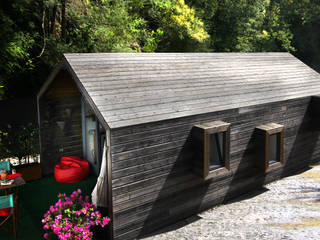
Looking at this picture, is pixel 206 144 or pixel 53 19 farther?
pixel 53 19

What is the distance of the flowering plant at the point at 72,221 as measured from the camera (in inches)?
225

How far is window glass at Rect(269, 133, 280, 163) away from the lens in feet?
29.9

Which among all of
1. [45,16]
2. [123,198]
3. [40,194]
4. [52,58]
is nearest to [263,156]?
[123,198]

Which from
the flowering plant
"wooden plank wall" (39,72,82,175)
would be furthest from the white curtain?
"wooden plank wall" (39,72,82,175)

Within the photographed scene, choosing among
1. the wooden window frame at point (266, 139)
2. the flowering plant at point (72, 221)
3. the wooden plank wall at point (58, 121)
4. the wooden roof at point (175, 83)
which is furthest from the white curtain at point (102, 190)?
the wooden window frame at point (266, 139)

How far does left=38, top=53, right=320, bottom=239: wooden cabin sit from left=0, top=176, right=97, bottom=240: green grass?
0.68 meters

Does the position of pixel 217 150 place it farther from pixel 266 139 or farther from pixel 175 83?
pixel 175 83

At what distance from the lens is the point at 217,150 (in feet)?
25.7

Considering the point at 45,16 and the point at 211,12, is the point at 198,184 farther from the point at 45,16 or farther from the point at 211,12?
the point at 211,12

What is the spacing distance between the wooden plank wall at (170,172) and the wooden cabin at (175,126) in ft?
0.07

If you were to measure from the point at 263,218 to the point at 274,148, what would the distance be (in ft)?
8.77

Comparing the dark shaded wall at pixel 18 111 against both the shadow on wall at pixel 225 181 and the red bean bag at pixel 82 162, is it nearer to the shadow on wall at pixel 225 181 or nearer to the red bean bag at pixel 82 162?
the red bean bag at pixel 82 162

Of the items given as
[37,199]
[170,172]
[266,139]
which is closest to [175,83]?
[170,172]

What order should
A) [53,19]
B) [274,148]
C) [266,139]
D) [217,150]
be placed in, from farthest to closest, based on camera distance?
[53,19] < [274,148] < [266,139] < [217,150]
